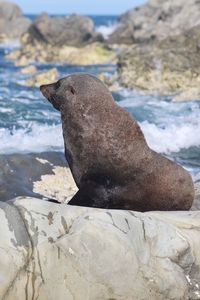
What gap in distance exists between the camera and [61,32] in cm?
3728

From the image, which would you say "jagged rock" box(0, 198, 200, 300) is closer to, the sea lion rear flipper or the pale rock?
the sea lion rear flipper

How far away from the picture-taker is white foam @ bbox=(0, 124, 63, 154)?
32.0 ft

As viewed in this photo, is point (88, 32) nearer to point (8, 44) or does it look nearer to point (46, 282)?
point (8, 44)

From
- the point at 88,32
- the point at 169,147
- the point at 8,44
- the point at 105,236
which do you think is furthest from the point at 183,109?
the point at 8,44

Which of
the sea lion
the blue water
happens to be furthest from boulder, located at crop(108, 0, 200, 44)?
the sea lion

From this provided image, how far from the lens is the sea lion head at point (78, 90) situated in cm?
600

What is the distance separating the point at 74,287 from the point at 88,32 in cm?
3499

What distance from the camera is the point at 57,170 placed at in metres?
8.77

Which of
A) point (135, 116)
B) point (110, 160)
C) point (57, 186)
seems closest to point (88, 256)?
point (110, 160)

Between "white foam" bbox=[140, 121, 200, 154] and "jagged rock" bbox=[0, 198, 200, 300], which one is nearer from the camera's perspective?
"jagged rock" bbox=[0, 198, 200, 300]

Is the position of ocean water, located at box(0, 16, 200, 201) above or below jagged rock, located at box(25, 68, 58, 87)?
above

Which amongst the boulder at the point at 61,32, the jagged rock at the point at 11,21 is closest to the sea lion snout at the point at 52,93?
the boulder at the point at 61,32

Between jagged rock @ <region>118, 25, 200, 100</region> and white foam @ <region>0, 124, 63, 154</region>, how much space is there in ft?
23.2

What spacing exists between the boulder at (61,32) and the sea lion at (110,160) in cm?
3069
